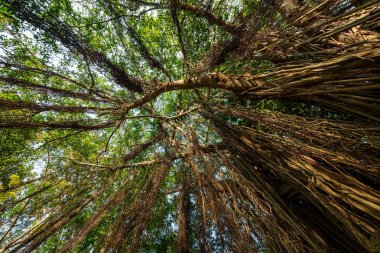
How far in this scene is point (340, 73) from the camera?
4.04 ft

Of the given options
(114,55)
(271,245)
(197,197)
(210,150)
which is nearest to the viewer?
(271,245)

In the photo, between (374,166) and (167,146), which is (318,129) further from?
(167,146)

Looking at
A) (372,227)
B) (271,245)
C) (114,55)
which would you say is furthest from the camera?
(114,55)

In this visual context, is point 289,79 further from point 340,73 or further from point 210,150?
point 210,150

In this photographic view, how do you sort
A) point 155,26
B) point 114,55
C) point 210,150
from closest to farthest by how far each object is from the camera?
point 210,150 < point 114,55 < point 155,26

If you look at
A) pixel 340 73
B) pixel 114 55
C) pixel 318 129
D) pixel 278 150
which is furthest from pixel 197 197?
pixel 114 55

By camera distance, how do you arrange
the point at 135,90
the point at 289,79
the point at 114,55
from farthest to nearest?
the point at 114,55 < the point at 135,90 < the point at 289,79

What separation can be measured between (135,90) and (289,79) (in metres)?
1.62

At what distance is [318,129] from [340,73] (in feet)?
1.45

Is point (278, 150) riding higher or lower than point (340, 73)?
lower

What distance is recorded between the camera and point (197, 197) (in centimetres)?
204

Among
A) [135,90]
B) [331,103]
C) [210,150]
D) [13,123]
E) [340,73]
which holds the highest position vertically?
[13,123]

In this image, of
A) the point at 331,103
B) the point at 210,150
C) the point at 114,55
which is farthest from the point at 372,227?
the point at 114,55

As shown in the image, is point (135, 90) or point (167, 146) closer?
point (135, 90)
